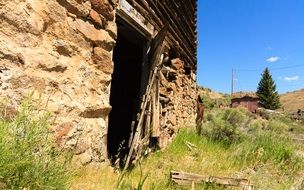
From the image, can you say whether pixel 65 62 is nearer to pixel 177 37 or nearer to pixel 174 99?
pixel 174 99

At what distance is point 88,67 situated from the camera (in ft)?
13.6

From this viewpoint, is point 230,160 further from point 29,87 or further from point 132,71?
point 29,87

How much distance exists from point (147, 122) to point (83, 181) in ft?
10.2

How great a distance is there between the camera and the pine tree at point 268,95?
150ft

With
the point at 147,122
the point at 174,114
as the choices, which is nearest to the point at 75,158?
the point at 147,122

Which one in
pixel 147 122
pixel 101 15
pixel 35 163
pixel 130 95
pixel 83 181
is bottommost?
pixel 83 181

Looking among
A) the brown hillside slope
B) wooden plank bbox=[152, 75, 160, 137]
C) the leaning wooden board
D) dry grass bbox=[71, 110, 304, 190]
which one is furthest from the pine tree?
the leaning wooden board

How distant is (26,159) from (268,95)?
151ft

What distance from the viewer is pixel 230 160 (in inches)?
260

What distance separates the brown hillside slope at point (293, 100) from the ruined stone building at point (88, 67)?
184 ft

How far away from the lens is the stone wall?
3061 mm

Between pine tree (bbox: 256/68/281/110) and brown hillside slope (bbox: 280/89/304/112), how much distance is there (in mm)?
14615

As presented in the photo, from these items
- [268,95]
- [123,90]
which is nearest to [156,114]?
[123,90]

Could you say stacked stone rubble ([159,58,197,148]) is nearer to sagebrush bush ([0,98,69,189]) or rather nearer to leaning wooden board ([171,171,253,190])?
leaning wooden board ([171,171,253,190])
